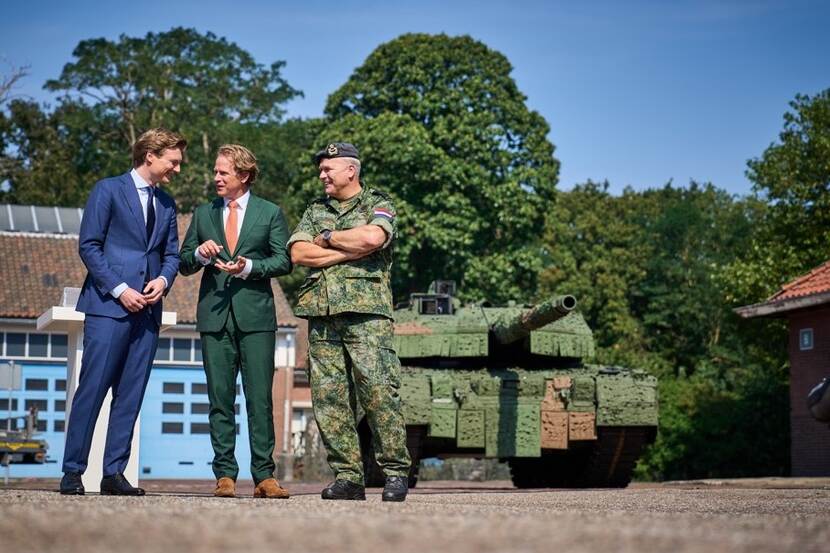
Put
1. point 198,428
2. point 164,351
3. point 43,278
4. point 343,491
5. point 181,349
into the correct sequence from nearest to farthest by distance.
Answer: point 343,491 → point 198,428 → point 164,351 → point 181,349 → point 43,278

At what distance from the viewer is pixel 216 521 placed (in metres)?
5.28

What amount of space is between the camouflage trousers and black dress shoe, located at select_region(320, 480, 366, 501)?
0.04 meters

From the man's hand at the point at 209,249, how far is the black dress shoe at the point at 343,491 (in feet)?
4.94

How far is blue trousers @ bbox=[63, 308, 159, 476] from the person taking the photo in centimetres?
873

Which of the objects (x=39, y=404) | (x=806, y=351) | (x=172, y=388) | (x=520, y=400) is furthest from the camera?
(x=172, y=388)

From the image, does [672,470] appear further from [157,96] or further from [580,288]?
[157,96]

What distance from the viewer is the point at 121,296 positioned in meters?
8.74

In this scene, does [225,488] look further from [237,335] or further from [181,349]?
[181,349]

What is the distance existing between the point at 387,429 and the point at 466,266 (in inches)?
1246

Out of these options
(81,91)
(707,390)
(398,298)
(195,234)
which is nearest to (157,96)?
(81,91)

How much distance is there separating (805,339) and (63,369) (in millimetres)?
17310

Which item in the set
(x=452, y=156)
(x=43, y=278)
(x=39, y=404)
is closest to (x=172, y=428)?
(x=39, y=404)

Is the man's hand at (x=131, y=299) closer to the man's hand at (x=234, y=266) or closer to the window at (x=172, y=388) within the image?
the man's hand at (x=234, y=266)

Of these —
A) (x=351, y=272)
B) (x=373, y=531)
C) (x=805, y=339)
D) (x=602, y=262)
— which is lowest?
(x=373, y=531)
